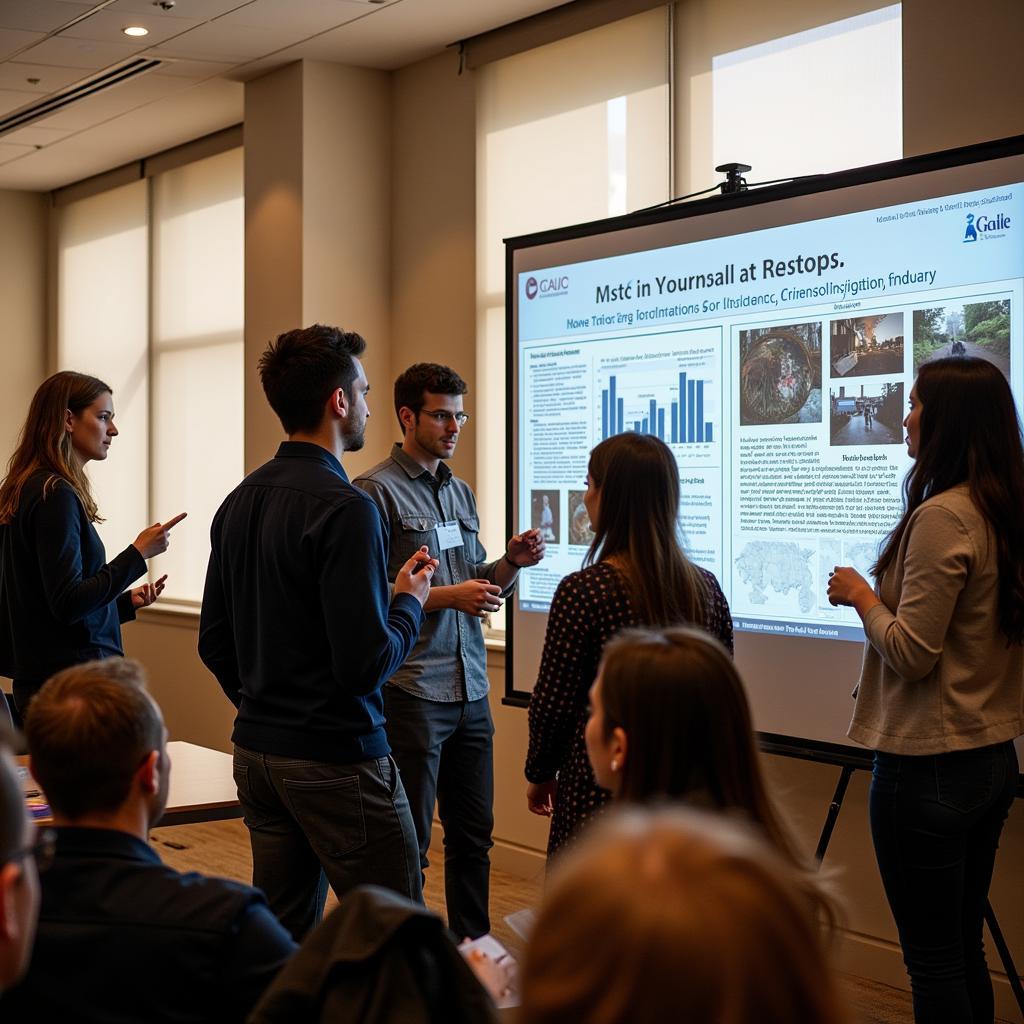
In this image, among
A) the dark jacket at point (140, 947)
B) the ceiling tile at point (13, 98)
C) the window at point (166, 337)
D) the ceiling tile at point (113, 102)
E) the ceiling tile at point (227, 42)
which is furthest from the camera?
the window at point (166, 337)

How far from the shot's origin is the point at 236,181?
6.75 m

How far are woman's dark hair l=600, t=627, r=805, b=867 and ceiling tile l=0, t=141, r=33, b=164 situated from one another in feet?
21.7

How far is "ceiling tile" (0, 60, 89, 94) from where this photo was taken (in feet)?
18.4

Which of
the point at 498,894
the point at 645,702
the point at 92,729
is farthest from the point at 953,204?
the point at 498,894

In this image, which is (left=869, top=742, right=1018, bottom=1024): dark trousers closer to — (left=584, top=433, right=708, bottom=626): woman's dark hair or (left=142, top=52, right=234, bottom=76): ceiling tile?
(left=584, top=433, right=708, bottom=626): woman's dark hair

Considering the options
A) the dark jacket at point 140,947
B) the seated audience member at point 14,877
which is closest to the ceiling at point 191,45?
the dark jacket at point 140,947

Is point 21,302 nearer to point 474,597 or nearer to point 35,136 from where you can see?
point 35,136

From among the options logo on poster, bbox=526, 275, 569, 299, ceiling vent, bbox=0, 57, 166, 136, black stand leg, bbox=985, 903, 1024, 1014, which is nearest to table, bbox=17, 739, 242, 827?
black stand leg, bbox=985, 903, 1024, 1014

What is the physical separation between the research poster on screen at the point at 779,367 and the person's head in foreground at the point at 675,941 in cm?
256

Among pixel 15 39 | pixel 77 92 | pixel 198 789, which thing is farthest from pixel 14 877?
pixel 77 92

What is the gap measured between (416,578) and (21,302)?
21.9ft

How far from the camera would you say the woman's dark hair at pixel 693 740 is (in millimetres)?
1506

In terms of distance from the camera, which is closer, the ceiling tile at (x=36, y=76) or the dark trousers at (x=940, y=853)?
the dark trousers at (x=940, y=853)

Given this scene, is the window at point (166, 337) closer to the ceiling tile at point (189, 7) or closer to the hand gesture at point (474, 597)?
the ceiling tile at point (189, 7)
